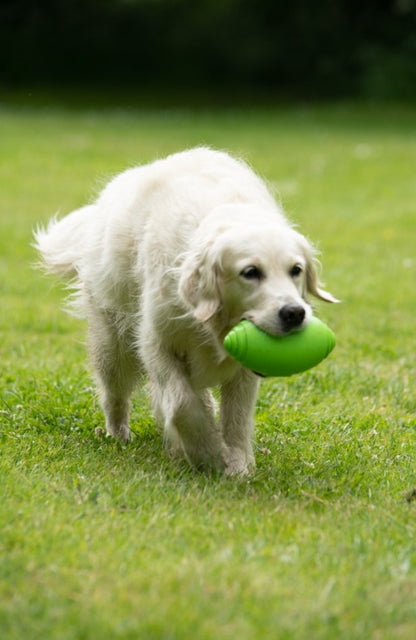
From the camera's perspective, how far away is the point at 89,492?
4.56 m

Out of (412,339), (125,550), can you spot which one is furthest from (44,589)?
(412,339)

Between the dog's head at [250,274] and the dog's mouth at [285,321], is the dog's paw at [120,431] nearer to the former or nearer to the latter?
the dog's head at [250,274]

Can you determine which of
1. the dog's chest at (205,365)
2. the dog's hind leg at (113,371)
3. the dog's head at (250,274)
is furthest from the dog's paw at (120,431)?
the dog's head at (250,274)

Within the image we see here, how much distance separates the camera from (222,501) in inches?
181

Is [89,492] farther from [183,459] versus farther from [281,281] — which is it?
[281,281]

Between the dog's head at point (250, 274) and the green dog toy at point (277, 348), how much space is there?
5cm

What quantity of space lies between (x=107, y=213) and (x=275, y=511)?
1.99 metres

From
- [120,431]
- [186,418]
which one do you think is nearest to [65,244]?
[120,431]

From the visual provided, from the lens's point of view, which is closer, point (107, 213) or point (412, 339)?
point (107, 213)

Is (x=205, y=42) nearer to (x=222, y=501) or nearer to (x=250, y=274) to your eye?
(x=250, y=274)

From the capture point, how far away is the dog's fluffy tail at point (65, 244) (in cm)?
626

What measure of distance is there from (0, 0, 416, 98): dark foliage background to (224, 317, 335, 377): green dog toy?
29.8 m

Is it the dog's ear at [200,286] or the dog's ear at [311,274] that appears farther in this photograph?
the dog's ear at [311,274]

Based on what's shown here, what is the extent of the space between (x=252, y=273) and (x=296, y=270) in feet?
0.72
